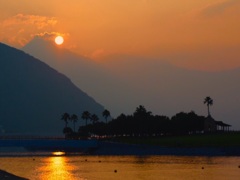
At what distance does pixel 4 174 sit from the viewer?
9338 cm

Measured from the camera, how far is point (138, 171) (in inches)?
4306

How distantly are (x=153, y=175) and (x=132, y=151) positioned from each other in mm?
74848

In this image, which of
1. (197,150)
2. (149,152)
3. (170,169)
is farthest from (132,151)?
(170,169)

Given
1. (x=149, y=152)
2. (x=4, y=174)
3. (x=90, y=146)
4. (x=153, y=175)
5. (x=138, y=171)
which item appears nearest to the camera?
(x=4, y=174)

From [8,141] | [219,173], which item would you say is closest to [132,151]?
[8,141]

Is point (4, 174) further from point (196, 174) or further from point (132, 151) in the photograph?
point (132, 151)

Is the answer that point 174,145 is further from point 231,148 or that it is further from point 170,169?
point 170,169

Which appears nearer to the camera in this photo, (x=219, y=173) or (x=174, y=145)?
(x=219, y=173)

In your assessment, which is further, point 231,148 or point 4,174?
point 231,148

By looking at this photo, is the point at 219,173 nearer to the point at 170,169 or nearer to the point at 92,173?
the point at 170,169

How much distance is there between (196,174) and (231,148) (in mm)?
60879

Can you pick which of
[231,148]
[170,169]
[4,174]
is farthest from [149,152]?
[4,174]

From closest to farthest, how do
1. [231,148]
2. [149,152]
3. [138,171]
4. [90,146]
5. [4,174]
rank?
[4,174], [138,171], [231,148], [149,152], [90,146]

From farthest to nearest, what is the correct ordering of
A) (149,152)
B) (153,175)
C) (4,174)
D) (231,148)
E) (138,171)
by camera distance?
(149,152) < (231,148) < (138,171) < (153,175) < (4,174)
